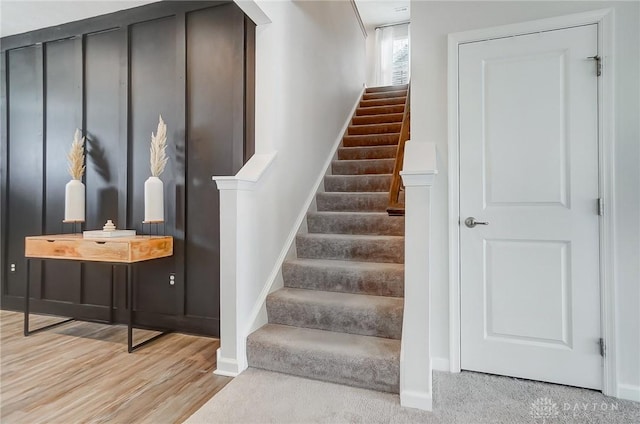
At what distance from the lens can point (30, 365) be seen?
233 centimetres

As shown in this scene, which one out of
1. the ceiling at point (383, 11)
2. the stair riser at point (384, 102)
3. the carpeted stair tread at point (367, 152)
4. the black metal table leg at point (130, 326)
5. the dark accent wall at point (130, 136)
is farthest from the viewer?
the ceiling at point (383, 11)

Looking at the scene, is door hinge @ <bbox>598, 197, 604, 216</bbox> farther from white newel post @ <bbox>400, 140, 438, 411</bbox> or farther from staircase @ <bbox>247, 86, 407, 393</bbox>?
staircase @ <bbox>247, 86, 407, 393</bbox>

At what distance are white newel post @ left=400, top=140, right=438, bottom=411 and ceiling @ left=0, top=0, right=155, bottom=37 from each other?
2839mm

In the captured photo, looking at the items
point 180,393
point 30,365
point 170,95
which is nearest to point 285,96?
point 170,95

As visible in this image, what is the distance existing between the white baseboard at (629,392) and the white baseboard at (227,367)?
2.17 m

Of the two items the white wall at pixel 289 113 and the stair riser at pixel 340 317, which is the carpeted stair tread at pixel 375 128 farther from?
the stair riser at pixel 340 317

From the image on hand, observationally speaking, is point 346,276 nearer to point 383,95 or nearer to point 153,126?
point 153,126

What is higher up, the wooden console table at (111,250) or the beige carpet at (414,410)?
the wooden console table at (111,250)

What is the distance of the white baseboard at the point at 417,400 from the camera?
1.77 meters

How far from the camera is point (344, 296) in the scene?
2.45 meters

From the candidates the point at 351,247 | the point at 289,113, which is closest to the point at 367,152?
the point at 289,113

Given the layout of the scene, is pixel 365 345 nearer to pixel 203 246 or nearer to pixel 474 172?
pixel 474 172

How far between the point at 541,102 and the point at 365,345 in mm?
1807

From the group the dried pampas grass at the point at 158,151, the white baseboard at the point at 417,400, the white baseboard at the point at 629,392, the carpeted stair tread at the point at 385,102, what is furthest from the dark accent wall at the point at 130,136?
the carpeted stair tread at the point at 385,102
